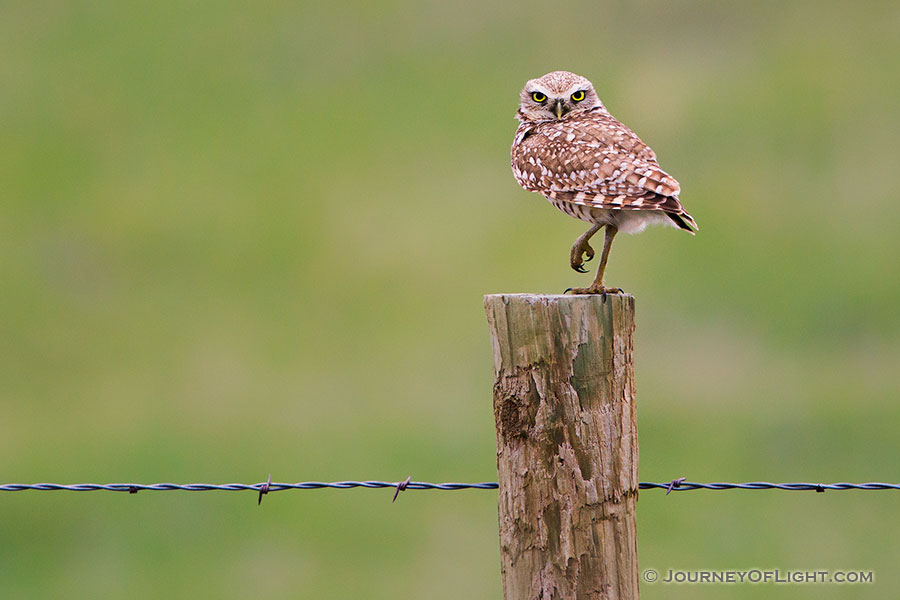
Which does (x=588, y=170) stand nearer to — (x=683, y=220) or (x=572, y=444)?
(x=683, y=220)

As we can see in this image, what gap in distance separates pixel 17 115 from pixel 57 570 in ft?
59.9

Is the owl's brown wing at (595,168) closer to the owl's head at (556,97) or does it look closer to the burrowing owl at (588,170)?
the burrowing owl at (588,170)

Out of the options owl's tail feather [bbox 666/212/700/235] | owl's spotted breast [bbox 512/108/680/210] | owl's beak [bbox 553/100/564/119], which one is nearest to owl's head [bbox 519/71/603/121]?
owl's beak [bbox 553/100/564/119]

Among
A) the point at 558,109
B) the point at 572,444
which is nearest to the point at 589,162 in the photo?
the point at 558,109

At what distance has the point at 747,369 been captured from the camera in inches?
938

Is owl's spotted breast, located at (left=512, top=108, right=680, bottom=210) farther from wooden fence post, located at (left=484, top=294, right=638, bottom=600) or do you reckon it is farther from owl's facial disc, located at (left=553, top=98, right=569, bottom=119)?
wooden fence post, located at (left=484, top=294, right=638, bottom=600)

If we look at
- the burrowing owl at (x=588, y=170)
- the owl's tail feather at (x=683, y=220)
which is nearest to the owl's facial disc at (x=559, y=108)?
the burrowing owl at (x=588, y=170)

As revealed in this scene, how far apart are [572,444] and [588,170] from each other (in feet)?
6.07

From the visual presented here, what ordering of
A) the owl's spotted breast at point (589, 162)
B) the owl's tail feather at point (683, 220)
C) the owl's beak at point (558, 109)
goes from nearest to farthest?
the owl's tail feather at point (683, 220) < the owl's spotted breast at point (589, 162) < the owl's beak at point (558, 109)

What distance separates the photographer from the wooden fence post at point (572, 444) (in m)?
4.37

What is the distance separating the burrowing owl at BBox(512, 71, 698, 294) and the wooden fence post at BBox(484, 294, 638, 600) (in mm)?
544

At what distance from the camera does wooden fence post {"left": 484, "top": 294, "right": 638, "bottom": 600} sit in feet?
14.3

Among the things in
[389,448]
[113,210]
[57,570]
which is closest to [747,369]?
[389,448]

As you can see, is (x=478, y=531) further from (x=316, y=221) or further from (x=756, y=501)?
(x=316, y=221)
